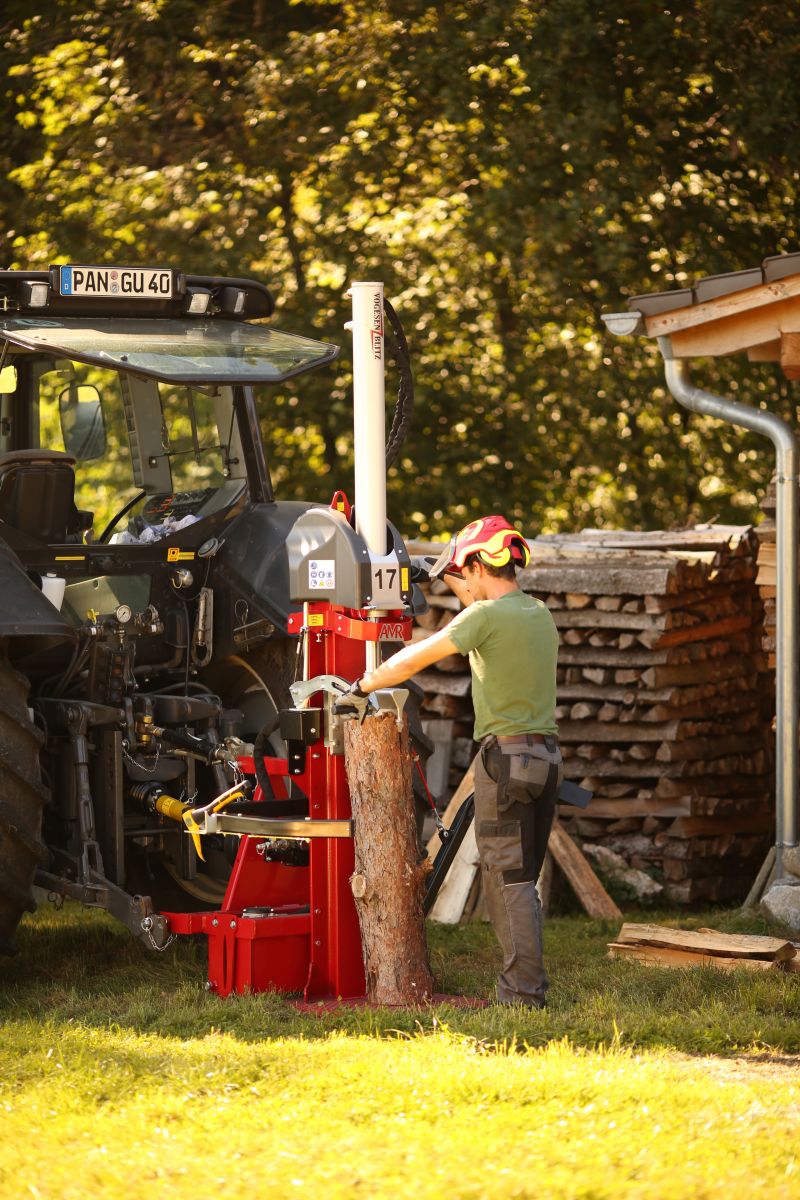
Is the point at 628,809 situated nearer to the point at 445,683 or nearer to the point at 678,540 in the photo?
the point at 445,683

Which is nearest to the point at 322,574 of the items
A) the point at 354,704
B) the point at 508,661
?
the point at 354,704

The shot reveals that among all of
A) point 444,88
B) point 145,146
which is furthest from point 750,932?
point 145,146

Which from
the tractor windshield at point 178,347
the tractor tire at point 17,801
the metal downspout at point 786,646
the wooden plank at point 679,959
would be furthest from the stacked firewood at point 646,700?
the tractor tire at point 17,801

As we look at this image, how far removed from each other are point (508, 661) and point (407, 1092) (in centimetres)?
177

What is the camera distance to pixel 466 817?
6777 millimetres

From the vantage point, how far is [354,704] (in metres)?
6.32

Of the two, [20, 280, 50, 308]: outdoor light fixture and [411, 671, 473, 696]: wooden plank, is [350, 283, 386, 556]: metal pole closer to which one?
[20, 280, 50, 308]: outdoor light fixture

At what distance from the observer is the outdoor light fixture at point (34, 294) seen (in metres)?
7.11

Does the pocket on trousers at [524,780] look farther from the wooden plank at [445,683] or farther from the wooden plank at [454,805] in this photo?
the wooden plank at [445,683]

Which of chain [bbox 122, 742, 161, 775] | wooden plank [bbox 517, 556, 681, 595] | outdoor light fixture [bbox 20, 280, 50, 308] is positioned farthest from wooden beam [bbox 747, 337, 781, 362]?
chain [bbox 122, 742, 161, 775]

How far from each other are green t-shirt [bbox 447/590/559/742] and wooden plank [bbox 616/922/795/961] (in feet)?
5.03

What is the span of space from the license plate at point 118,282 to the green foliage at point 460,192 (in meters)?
8.86

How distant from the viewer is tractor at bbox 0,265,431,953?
6.55m

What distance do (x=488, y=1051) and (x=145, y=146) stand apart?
1350 centimetres
